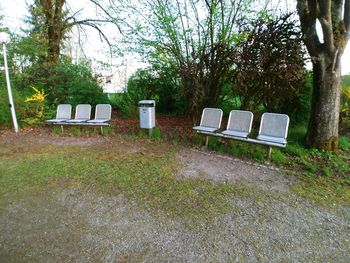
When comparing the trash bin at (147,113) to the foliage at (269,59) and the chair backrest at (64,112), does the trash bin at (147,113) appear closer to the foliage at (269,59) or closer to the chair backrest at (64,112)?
the foliage at (269,59)

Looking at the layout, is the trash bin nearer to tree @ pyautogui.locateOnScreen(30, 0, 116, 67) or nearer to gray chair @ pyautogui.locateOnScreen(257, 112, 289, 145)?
gray chair @ pyautogui.locateOnScreen(257, 112, 289, 145)

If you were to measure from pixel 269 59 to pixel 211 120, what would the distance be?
6.28 ft

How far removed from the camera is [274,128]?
14.9 ft

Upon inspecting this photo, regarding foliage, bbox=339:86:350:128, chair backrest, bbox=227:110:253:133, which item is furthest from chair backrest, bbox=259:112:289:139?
foliage, bbox=339:86:350:128

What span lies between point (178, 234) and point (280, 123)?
3.28 metres

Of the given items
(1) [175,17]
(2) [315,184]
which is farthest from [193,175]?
(1) [175,17]

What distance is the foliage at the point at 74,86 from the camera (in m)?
8.42

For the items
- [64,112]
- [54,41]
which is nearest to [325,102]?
[64,112]

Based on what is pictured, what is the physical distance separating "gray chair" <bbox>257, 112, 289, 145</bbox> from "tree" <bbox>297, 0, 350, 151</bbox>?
86cm

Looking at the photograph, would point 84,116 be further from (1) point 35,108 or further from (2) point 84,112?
(1) point 35,108

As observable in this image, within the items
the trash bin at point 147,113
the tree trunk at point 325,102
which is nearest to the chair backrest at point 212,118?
the trash bin at point 147,113

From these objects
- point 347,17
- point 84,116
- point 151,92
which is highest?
point 347,17

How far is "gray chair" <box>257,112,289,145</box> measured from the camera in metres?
4.36

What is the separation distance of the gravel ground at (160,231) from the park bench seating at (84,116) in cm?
333
